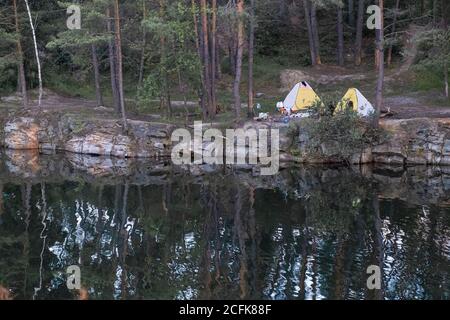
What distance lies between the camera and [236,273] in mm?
11859

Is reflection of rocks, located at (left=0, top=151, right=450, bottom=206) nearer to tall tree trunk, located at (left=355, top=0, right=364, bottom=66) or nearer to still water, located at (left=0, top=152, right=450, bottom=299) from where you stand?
still water, located at (left=0, top=152, right=450, bottom=299)

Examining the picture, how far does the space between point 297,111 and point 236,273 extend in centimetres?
1755

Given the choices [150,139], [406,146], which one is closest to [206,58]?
[150,139]

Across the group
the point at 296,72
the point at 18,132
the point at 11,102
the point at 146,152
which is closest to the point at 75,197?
the point at 146,152

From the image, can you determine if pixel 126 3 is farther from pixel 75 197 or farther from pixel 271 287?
pixel 271 287

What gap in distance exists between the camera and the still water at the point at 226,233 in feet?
36.8

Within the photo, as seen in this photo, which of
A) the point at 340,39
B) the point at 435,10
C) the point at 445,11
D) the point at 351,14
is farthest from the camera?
the point at 351,14

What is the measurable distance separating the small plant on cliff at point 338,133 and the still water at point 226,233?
125cm

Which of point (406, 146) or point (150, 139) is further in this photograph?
point (150, 139)

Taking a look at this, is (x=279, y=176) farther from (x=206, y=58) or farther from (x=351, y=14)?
(x=351, y=14)

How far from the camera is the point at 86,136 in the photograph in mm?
28734

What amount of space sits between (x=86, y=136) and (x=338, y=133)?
13023 millimetres

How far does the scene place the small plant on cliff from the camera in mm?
24453

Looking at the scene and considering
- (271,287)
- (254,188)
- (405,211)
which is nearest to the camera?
(271,287)
